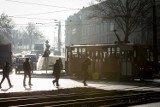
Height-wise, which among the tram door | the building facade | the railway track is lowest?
the railway track

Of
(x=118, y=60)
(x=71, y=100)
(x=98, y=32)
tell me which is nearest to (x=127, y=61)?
(x=118, y=60)

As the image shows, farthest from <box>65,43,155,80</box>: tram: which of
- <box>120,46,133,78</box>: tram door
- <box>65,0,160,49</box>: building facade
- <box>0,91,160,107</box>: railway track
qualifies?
<box>65,0,160,49</box>: building facade

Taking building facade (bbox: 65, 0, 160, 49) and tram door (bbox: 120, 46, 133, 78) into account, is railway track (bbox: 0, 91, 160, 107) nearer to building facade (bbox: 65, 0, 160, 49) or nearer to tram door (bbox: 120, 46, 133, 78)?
tram door (bbox: 120, 46, 133, 78)

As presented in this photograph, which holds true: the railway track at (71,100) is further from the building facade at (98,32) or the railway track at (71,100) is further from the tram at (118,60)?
the building facade at (98,32)

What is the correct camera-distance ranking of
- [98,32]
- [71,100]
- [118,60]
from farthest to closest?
[98,32]
[118,60]
[71,100]

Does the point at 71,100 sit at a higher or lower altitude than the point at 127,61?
lower

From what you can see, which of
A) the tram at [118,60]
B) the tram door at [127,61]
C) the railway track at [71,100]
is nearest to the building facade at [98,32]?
the tram at [118,60]

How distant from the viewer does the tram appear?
29.7 metres

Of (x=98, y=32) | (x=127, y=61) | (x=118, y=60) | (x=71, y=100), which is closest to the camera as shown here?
(x=71, y=100)

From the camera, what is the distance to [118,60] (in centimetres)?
3002

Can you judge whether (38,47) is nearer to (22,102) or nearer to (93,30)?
(93,30)

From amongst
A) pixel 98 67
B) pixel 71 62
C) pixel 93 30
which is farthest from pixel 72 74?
pixel 93 30

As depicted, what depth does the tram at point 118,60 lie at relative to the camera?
1171 inches

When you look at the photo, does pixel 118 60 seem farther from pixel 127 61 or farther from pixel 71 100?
pixel 71 100
